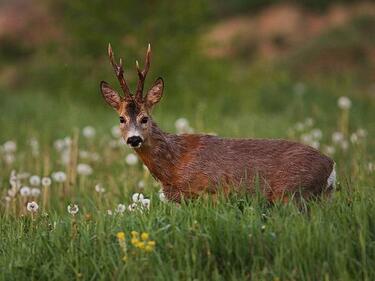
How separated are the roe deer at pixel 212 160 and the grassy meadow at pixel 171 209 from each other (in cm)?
16

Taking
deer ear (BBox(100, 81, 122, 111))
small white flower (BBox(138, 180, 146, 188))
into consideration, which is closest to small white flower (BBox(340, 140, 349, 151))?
small white flower (BBox(138, 180, 146, 188))

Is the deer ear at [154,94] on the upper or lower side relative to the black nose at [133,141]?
upper

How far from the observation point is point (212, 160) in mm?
6629

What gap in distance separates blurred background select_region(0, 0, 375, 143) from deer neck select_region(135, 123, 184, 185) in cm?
407

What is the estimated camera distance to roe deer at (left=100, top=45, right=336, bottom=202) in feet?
20.9

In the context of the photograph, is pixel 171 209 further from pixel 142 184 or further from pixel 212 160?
pixel 142 184

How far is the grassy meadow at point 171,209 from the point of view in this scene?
5336 millimetres

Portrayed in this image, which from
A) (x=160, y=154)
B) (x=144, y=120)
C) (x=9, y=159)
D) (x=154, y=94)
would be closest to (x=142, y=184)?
(x=160, y=154)

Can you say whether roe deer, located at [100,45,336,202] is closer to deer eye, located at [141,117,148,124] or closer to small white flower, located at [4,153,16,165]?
deer eye, located at [141,117,148,124]

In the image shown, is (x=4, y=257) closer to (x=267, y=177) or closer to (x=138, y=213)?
(x=138, y=213)

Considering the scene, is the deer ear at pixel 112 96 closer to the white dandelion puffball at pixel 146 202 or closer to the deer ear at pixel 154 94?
the deer ear at pixel 154 94

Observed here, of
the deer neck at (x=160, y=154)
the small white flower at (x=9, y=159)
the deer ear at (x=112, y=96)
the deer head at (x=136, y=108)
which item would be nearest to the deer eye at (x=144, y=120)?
the deer head at (x=136, y=108)

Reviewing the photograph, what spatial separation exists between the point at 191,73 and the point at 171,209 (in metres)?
12.8

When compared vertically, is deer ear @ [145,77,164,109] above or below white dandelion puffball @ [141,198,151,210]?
above
